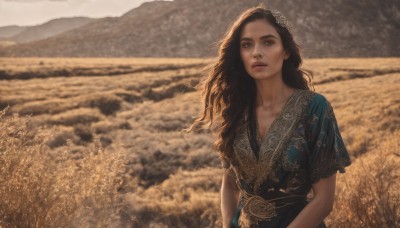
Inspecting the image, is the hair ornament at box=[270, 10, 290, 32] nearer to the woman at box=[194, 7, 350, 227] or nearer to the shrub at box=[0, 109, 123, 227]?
the woman at box=[194, 7, 350, 227]

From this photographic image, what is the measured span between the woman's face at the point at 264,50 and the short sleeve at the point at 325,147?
16.8 inches

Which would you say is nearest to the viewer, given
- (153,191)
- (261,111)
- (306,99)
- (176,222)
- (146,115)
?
(306,99)

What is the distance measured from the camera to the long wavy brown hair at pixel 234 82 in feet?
8.08

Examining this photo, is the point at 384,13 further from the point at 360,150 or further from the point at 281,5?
the point at 360,150

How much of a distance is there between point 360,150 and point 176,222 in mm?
4442

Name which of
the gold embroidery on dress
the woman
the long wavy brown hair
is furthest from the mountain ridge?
the gold embroidery on dress

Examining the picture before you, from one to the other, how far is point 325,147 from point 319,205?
285 mm

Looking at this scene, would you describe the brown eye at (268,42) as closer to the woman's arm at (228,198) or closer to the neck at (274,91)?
the neck at (274,91)

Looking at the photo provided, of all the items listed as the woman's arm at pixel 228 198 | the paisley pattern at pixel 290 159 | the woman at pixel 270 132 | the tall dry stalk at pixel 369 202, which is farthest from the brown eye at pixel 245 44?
the tall dry stalk at pixel 369 202

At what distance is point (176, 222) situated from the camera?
697 cm

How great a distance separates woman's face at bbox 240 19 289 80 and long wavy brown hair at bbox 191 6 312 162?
45 mm

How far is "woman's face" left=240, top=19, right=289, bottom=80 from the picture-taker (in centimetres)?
238

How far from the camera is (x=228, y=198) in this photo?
8.57ft

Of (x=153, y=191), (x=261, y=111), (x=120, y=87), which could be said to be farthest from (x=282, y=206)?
(x=120, y=87)
